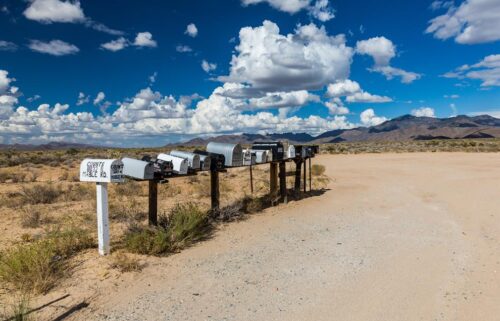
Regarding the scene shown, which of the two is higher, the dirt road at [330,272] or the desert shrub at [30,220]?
the desert shrub at [30,220]

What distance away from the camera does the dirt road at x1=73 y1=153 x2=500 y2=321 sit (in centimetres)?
A: 446

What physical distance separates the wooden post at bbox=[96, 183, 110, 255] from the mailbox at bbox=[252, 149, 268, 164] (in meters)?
4.54

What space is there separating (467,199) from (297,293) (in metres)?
8.86

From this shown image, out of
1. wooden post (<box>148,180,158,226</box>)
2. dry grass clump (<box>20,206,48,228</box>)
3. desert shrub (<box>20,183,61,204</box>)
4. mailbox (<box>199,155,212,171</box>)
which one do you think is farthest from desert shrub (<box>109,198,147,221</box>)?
desert shrub (<box>20,183,61,204</box>)

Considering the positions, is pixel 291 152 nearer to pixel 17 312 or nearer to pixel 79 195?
pixel 79 195

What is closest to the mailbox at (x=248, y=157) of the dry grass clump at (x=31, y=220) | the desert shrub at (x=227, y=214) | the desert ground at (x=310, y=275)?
the desert shrub at (x=227, y=214)

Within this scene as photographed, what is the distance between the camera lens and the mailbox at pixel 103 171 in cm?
584

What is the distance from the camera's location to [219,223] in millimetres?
8539

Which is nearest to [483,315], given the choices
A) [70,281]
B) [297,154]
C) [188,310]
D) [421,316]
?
[421,316]

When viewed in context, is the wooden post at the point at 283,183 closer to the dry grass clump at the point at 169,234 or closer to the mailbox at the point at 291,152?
the mailbox at the point at 291,152

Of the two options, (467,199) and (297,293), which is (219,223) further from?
(467,199)

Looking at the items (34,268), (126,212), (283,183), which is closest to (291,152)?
(283,183)

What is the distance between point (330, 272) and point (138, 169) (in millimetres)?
3321

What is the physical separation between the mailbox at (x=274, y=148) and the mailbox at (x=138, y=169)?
4.54 m
